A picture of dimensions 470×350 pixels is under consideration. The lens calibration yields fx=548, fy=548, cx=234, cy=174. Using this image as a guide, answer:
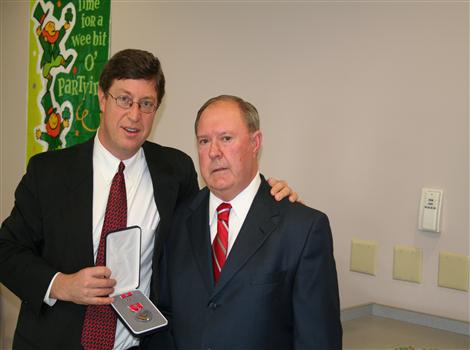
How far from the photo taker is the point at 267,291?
1628 millimetres

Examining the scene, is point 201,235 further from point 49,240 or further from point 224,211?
point 49,240

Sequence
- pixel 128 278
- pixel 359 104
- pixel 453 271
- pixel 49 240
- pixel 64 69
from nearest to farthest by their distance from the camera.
→ pixel 128 278 < pixel 49 240 < pixel 453 271 < pixel 359 104 < pixel 64 69

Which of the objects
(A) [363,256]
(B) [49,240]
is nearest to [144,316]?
(B) [49,240]

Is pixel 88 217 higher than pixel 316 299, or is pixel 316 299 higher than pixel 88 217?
pixel 88 217

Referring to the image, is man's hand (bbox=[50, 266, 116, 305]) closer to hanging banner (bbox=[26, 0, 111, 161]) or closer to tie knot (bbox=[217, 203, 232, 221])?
tie knot (bbox=[217, 203, 232, 221])

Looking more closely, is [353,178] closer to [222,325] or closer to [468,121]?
[468,121]

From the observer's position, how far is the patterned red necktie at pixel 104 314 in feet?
6.35

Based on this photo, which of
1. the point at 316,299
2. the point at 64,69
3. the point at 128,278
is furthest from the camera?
the point at 64,69

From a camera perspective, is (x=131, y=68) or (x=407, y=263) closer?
(x=131, y=68)

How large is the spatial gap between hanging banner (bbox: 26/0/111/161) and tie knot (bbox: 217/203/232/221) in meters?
2.77

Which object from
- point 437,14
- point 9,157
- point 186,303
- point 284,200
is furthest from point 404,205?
point 9,157

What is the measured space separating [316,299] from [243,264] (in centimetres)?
24

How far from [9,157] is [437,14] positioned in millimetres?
4100

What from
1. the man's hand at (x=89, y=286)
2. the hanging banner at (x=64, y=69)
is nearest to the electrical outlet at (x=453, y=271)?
the man's hand at (x=89, y=286)
